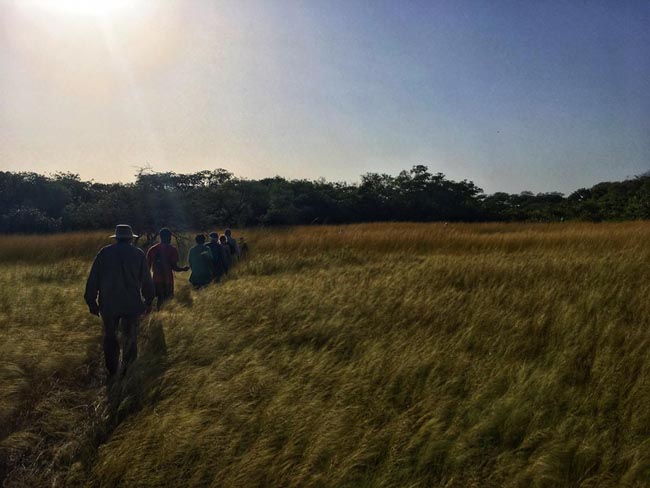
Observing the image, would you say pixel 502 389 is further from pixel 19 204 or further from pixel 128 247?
pixel 19 204

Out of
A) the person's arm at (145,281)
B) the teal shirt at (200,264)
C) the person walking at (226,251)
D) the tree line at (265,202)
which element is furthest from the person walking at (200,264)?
the tree line at (265,202)

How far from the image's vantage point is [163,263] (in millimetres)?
7109

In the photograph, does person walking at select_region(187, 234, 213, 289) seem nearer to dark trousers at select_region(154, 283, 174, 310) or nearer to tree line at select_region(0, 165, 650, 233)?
dark trousers at select_region(154, 283, 174, 310)

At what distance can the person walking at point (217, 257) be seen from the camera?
9.34 m

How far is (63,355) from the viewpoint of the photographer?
479cm

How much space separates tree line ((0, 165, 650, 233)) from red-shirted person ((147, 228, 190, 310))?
11.4 metres

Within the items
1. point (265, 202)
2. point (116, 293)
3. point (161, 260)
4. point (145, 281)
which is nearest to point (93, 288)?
point (116, 293)

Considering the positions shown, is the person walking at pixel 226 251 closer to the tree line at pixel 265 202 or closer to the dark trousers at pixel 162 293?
the dark trousers at pixel 162 293

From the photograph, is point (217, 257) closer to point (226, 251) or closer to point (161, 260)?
point (226, 251)

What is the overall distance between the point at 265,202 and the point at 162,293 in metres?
25.1

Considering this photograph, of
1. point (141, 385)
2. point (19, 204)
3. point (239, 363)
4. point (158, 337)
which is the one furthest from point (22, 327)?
point (19, 204)

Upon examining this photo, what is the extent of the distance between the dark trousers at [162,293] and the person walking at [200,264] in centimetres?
115

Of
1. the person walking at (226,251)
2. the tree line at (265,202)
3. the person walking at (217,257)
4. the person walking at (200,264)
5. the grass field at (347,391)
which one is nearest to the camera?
the grass field at (347,391)

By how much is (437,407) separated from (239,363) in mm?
1987
